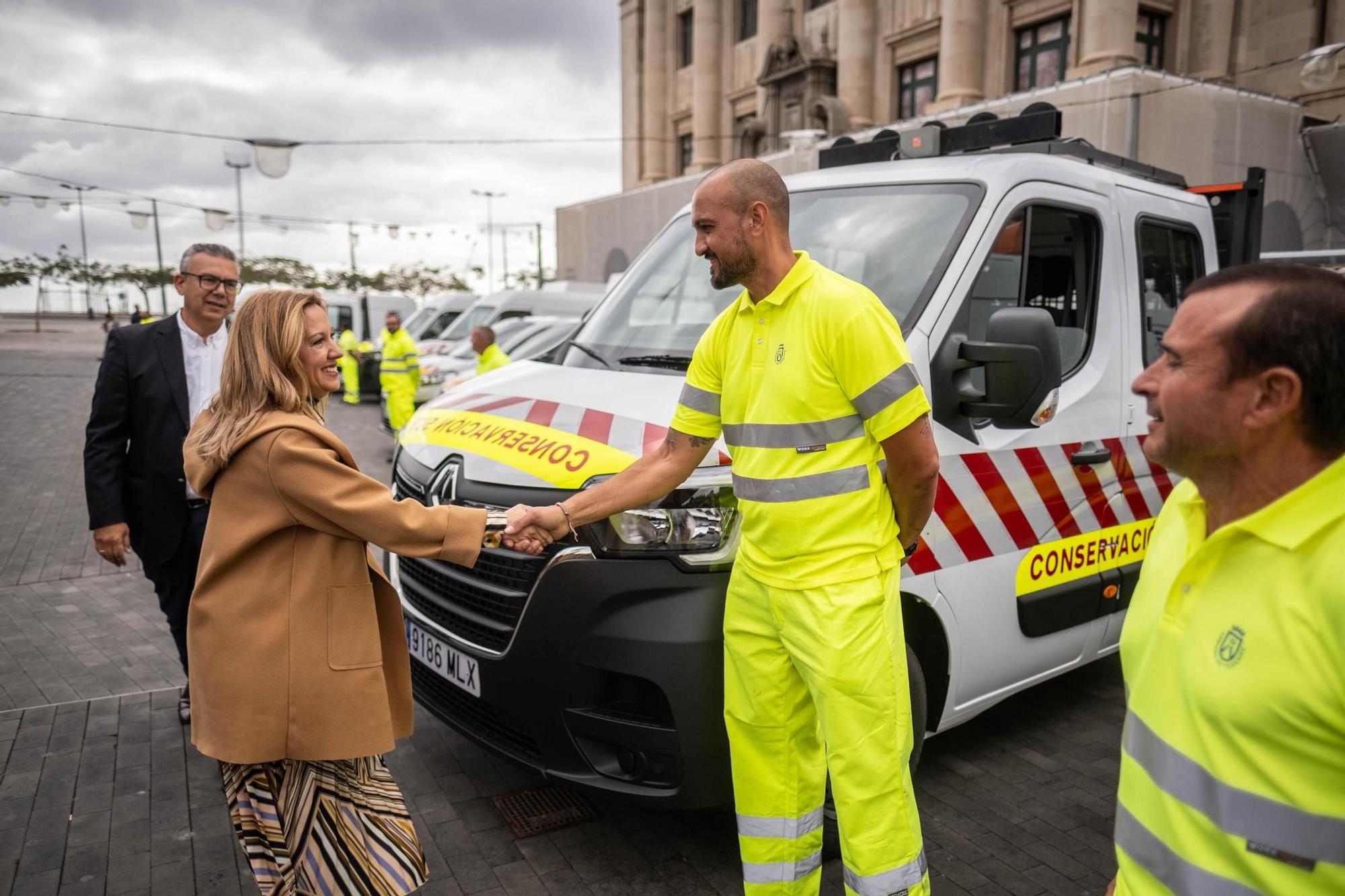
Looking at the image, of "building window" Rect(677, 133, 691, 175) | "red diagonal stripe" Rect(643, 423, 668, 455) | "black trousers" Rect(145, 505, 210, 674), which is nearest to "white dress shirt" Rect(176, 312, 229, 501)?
"black trousers" Rect(145, 505, 210, 674)

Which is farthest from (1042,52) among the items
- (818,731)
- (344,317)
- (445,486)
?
(818,731)

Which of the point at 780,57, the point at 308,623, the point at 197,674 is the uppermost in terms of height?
Result: the point at 780,57

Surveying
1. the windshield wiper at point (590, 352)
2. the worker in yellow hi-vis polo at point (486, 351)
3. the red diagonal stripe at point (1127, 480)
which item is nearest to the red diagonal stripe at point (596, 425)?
the windshield wiper at point (590, 352)

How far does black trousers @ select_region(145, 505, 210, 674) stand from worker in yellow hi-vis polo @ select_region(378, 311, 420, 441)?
8.20m

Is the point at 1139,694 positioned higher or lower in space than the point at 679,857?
higher

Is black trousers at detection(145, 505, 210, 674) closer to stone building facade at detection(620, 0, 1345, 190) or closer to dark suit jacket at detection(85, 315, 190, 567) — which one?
dark suit jacket at detection(85, 315, 190, 567)

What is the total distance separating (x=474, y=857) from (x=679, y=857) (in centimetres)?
68

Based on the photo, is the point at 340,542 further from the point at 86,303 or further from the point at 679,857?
the point at 86,303

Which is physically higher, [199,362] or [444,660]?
[199,362]

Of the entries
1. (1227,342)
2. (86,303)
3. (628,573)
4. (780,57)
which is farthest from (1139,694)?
(86,303)

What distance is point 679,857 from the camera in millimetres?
3102

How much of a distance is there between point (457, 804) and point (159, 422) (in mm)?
1918

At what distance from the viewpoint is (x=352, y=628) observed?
7.38ft

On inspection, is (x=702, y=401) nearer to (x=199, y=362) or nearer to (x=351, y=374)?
(x=199, y=362)
